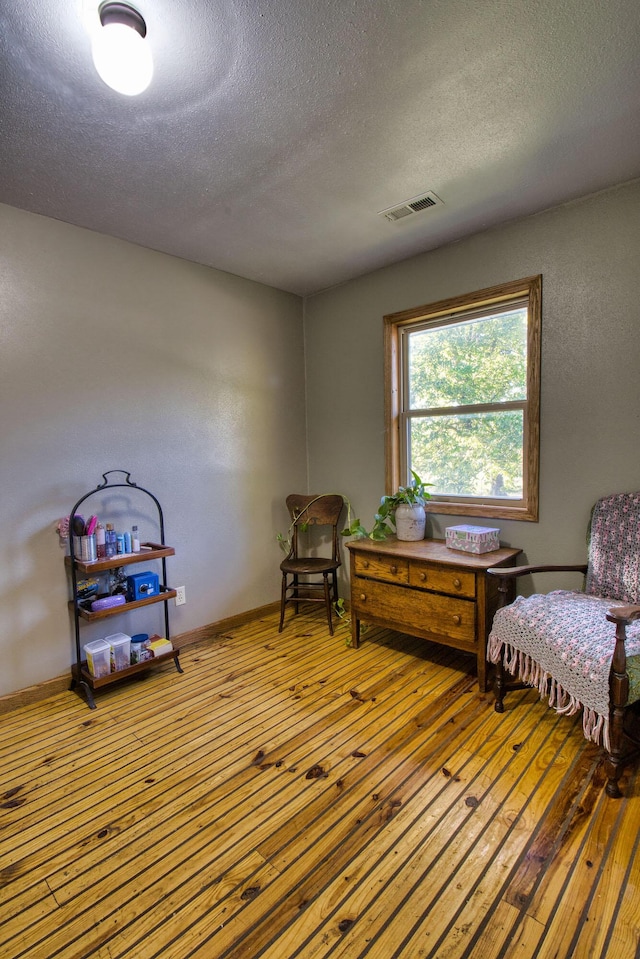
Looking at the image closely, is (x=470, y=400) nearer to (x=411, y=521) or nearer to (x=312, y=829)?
(x=411, y=521)

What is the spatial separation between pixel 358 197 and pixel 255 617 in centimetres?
293

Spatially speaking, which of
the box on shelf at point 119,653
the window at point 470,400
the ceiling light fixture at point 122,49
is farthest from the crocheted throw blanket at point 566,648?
the ceiling light fixture at point 122,49

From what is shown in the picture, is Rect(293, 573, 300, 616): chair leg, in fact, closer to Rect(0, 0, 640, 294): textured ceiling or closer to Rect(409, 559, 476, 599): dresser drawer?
Rect(409, 559, 476, 599): dresser drawer

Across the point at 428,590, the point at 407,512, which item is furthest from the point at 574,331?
the point at 428,590

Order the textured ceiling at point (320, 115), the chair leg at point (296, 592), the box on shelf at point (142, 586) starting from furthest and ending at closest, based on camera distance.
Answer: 1. the chair leg at point (296, 592)
2. the box on shelf at point (142, 586)
3. the textured ceiling at point (320, 115)

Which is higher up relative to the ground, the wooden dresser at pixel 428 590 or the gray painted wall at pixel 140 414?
the gray painted wall at pixel 140 414

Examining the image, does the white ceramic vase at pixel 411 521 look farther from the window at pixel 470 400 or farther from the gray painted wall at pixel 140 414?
the gray painted wall at pixel 140 414

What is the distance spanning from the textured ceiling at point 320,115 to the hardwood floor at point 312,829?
103 inches

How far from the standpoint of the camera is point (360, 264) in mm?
3205

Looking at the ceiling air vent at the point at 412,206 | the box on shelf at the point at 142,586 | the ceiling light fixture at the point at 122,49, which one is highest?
the ceiling air vent at the point at 412,206

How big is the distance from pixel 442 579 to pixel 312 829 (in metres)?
1.36

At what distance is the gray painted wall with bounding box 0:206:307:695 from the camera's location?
2.39 m

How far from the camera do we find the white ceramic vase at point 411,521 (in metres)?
2.98

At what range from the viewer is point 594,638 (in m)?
1.83
